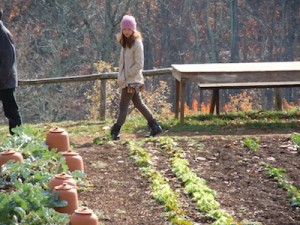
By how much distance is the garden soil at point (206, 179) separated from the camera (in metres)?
7.11

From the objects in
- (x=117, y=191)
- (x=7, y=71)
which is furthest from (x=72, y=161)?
(x=7, y=71)

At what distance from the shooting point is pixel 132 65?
1088cm

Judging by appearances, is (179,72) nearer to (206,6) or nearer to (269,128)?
(269,128)

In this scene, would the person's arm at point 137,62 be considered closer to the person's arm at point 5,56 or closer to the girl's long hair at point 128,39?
the girl's long hair at point 128,39

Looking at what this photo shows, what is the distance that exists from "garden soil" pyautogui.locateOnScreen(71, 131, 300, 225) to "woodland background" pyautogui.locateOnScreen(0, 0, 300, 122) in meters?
14.1

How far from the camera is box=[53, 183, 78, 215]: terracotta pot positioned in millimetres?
6824

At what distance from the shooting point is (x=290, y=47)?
142 ft

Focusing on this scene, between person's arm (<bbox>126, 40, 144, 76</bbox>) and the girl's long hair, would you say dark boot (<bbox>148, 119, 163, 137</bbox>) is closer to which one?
person's arm (<bbox>126, 40, 144, 76</bbox>)

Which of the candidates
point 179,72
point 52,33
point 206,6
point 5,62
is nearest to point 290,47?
point 206,6

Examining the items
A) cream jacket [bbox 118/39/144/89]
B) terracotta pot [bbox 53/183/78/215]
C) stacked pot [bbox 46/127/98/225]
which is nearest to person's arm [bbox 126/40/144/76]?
cream jacket [bbox 118/39/144/89]

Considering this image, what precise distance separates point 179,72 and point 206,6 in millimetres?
32286

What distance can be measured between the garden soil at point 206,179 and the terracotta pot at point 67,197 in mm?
240

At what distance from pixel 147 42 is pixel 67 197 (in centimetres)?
3786

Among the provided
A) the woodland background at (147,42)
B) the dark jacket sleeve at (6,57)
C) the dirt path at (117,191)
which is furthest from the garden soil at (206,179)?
the woodland background at (147,42)
